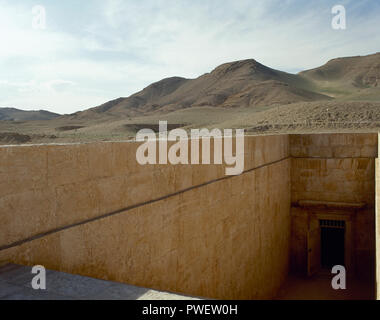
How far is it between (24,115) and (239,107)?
6285 cm

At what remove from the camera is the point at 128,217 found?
3.52m

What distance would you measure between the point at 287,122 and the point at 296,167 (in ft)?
39.2

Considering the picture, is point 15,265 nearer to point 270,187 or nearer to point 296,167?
point 270,187

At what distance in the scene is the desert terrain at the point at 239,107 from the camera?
67.2 ft

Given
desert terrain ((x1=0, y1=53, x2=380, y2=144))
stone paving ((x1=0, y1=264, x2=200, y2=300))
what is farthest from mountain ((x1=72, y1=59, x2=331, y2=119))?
stone paving ((x1=0, y1=264, x2=200, y2=300))

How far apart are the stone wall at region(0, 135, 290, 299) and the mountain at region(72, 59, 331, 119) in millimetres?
48062

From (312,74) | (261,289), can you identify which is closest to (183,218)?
(261,289)

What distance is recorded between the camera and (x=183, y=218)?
449cm

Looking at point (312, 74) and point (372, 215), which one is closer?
point (372, 215)

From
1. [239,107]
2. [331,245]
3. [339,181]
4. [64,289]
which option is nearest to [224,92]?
[239,107]

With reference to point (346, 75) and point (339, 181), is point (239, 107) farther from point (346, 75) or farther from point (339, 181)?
point (346, 75)

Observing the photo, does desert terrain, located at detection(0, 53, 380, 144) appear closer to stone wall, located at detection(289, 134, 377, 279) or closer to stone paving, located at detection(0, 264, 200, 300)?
stone wall, located at detection(289, 134, 377, 279)

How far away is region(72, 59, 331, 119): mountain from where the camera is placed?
187 ft

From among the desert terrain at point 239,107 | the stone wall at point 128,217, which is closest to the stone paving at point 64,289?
the stone wall at point 128,217
